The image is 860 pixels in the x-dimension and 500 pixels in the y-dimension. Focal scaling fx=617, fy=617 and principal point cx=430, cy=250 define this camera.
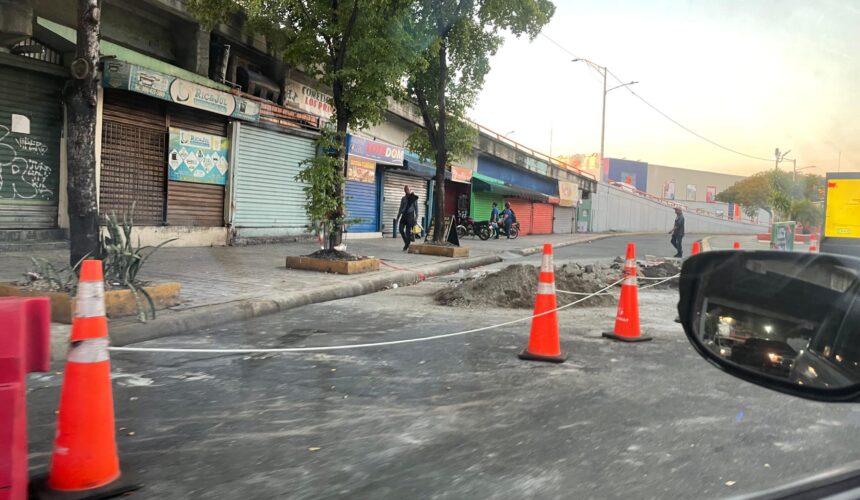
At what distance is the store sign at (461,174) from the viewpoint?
26806 millimetres

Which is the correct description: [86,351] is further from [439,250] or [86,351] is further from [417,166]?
[417,166]

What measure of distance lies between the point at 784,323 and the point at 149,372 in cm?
448

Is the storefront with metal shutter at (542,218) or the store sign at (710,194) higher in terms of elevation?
the store sign at (710,194)

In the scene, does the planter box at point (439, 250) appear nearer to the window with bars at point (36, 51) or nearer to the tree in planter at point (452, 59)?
the tree in planter at point (452, 59)

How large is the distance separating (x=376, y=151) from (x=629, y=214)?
3566cm

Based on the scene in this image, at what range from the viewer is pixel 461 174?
27.6m

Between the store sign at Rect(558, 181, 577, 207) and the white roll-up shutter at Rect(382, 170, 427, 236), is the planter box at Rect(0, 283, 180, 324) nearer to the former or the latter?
the white roll-up shutter at Rect(382, 170, 427, 236)

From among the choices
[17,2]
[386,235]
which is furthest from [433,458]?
[386,235]

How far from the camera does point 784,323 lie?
150cm

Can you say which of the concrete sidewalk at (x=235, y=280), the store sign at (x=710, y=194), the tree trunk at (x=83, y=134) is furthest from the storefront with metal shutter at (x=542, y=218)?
the store sign at (x=710, y=194)

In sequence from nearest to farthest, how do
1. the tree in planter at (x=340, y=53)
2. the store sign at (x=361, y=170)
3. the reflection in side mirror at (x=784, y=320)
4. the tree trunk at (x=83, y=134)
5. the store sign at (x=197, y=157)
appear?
the reflection in side mirror at (x=784, y=320) → the tree trunk at (x=83, y=134) → the tree in planter at (x=340, y=53) → the store sign at (x=197, y=157) → the store sign at (x=361, y=170)

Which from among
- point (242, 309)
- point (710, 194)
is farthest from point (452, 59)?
point (710, 194)

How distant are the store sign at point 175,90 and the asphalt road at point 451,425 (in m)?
7.64

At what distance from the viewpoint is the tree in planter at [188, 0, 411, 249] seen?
10.9 metres
